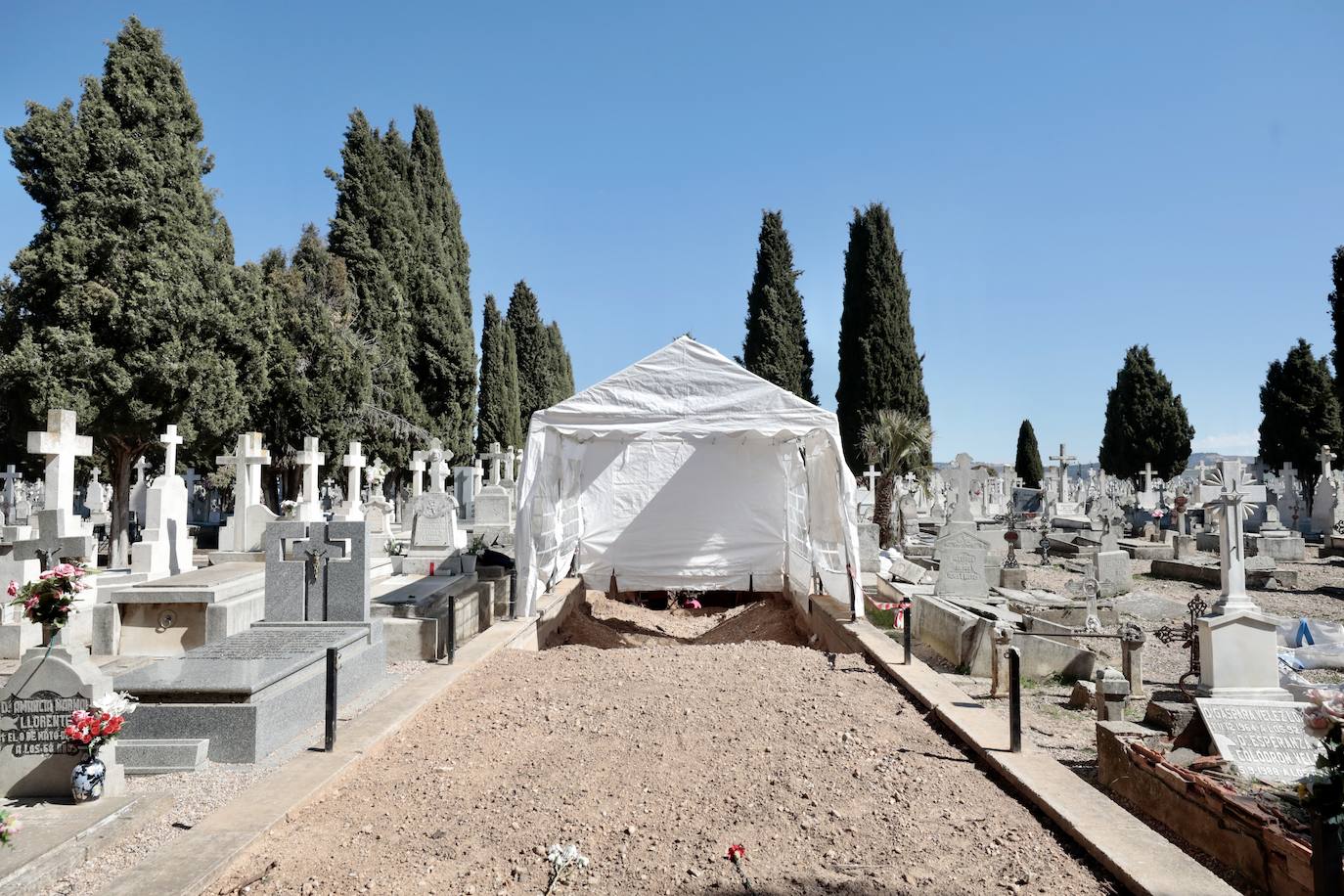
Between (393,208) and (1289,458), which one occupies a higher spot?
(393,208)

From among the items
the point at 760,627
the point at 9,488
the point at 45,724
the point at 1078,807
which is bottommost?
the point at 760,627

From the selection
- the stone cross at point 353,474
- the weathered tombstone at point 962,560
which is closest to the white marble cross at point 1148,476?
the weathered tombstone at point 962,560

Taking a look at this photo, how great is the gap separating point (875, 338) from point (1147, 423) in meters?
23.5

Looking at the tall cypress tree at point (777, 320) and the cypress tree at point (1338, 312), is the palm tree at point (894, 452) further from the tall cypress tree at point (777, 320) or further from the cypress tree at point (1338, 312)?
the cypress tree at point (1338, 312)

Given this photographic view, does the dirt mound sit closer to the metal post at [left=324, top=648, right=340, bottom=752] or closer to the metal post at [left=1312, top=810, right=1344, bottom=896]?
the metal post at [left=324, top=648, right=340, bottom=752]

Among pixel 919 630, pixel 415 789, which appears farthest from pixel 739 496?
pixel 415 789

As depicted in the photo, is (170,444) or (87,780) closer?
(87,780)

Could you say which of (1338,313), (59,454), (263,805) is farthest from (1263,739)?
(1338,313)

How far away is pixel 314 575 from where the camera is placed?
7309 mm

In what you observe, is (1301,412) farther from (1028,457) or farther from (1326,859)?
(1326,859)

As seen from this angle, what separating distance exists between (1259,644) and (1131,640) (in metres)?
1.61

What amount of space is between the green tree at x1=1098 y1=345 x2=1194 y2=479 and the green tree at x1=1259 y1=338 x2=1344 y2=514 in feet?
14.7

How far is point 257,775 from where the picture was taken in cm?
473

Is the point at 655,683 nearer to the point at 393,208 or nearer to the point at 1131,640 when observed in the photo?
the point at 1131,640
